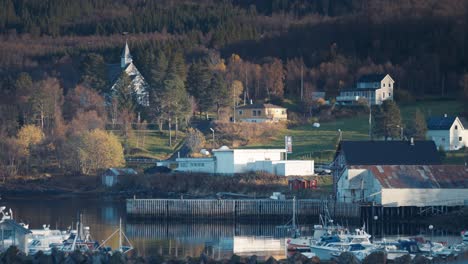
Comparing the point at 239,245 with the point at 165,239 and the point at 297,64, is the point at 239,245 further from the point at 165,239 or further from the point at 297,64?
the point at 297,64

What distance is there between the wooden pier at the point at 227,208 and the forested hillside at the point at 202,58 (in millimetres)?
23061

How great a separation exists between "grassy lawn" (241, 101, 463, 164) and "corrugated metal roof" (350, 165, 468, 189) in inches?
578

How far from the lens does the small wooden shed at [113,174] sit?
91.8 metres

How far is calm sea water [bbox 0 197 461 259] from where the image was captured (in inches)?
2386

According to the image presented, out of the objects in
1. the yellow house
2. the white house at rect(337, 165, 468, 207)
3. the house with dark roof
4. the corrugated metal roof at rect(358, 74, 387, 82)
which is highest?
the corrugated metal roof at rect(358, 74, 387, 82)

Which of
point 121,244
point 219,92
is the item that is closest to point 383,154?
point 121,244

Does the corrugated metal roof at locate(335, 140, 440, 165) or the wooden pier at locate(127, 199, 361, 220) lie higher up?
the corrugated metal roof at locate(335, 140, 440, 165)

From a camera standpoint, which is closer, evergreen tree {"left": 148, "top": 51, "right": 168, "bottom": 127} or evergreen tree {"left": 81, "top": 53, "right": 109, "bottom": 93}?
evergreen tree {"left": 148, "top": 51, "right": 168, "bottom": 127}

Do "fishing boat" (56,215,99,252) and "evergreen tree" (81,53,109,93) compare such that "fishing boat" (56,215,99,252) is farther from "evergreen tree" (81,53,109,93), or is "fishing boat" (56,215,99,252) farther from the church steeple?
the church steeple

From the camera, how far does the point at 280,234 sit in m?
67.4

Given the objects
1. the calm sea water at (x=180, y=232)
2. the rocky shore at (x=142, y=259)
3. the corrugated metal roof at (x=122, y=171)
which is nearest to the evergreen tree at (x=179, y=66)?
the corrugated metal roof at (x=122, y=171)

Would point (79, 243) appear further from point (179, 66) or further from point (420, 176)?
point (179, 66)

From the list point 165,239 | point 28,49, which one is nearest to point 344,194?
point 165,239

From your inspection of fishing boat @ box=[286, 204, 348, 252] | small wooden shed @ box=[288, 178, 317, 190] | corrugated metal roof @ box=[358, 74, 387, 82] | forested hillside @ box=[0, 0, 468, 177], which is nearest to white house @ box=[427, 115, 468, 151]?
forested hillside @ box=[0, 0, 468, 177]
